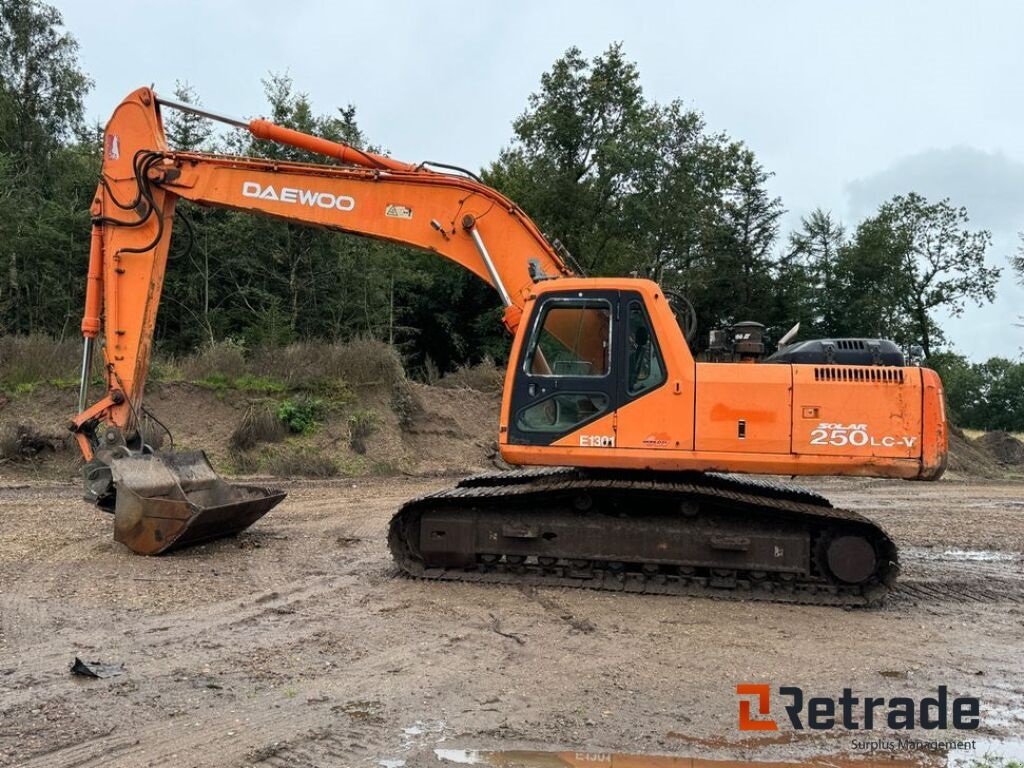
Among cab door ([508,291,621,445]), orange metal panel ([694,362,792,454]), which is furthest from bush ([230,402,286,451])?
orange metal panel ([694,362,792,454])

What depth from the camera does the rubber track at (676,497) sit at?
22.2ft

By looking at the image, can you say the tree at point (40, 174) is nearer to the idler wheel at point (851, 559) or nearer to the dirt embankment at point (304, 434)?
the dirt embankment at point (304, 434)

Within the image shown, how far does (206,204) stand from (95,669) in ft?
17.1

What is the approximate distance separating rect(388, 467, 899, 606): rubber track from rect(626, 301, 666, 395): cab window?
833 mm

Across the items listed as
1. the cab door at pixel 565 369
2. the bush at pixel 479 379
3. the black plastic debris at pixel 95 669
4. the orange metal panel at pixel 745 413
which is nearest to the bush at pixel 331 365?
the bush at pixel 479 379

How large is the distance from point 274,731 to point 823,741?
2.68 meters

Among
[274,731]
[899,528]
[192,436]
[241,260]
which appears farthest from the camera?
[241,260]

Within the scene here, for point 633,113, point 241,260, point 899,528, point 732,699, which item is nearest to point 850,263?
point 633,113

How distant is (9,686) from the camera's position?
4480 millimetres

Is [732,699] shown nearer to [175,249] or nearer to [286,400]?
[286,400]

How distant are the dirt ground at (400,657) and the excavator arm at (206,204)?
97 cm

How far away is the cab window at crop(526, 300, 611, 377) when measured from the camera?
7039mm

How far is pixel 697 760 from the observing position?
387cm

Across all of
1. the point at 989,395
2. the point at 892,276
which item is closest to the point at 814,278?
the point at 892,276
